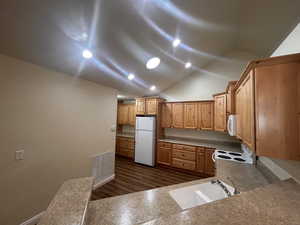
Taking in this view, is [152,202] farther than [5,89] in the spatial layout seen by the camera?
No

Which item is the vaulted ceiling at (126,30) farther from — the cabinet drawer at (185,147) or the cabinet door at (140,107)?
the cabinet drawer at (185,147)

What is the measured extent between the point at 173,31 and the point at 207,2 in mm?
593

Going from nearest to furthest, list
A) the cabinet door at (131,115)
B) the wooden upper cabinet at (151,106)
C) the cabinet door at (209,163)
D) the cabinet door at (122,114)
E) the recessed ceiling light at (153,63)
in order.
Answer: the recessed ceiling light at (153,63), the cabinet door at (209,163), the wooden upper cabinet at (151,106), the cabinet door at (131,115), the cabinet door at (122,114)

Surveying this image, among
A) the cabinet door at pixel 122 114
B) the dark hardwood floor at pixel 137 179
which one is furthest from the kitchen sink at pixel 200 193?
the cabinet door at pixel 122 114

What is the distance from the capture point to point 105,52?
2.02 meters

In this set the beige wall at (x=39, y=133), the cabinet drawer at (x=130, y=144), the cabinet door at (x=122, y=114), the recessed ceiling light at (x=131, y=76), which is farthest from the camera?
the cabinet door at (x=122, y=114)

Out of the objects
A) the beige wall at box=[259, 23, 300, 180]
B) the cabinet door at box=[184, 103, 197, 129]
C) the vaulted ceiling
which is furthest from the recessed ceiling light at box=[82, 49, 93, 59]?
the cabinet door at box=[184, 103, 197, 129]

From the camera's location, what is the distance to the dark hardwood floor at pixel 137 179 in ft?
8.73

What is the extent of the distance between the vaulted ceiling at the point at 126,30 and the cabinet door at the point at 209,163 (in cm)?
263

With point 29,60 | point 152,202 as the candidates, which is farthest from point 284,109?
point 29,60

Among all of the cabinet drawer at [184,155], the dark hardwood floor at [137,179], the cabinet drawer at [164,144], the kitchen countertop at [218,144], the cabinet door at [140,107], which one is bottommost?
the dark hardwood floor at [137,179]

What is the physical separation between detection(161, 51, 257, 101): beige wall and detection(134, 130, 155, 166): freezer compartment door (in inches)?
64.5

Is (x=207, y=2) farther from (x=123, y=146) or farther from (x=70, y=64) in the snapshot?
(x=123, y=146)

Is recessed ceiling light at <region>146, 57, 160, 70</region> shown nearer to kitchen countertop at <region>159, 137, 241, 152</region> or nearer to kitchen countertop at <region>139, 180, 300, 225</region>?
kitchen countertop at <region>159, 137, 241, 152</region>
